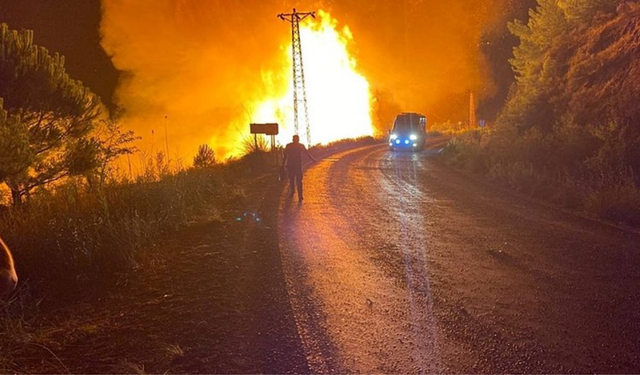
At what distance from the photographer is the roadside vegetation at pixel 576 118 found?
1141 cm

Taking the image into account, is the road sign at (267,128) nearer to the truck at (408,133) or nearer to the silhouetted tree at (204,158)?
the silhouetted tree at (204,158)

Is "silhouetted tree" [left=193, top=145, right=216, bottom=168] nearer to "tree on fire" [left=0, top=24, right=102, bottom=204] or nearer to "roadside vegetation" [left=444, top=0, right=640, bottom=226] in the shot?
"tree on fire" [left=0, top=24, right=102, bottom=204]

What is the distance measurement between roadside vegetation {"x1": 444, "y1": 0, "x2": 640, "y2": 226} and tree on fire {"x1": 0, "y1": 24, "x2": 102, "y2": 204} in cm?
1395

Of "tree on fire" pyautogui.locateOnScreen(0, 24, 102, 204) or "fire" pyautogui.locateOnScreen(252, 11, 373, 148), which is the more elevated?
"fire" pyautogui.locateOnScreen(252, 11, 373, 148)

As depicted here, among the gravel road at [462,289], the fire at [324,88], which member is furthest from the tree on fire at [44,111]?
the fire at [324,88]

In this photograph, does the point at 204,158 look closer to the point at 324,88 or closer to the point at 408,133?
the point at 408,133

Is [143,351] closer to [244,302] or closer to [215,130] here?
[244,302]

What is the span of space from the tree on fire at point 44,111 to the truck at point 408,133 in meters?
20.2

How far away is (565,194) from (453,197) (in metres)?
2.72

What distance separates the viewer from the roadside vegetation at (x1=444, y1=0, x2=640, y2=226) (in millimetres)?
11406

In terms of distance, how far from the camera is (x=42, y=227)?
7000mm

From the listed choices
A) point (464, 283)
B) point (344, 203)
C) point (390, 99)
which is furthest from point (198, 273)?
point (390, 99)

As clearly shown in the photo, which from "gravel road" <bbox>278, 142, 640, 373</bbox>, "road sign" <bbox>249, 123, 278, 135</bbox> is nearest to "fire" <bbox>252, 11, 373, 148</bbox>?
"road sign" <bbox>249, 123, 278, 135</bbox>

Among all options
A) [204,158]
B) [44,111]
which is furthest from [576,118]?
[44,111]
